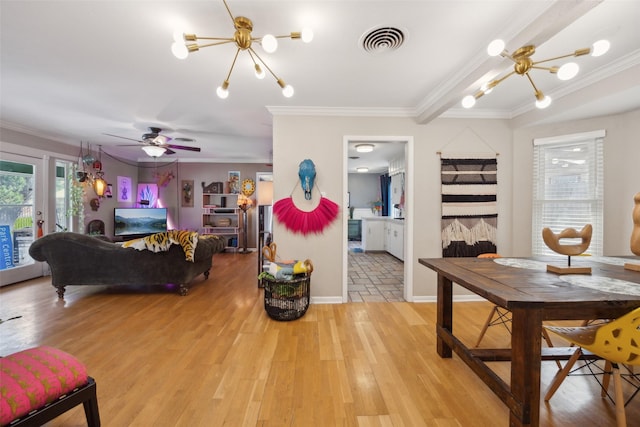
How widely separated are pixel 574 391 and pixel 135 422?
273 centimetres

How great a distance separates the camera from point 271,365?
2043mm

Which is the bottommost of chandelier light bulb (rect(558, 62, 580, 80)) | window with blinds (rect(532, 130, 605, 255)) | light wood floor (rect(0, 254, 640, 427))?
light wood floor (rect(0, 254, 640, 427))

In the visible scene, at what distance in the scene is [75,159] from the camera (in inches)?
204

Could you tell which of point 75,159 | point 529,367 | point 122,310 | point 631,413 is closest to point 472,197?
point 631,413

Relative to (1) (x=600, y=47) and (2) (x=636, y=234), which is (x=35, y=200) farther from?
(2) (x=636, y=234)

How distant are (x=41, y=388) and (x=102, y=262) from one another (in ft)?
8.91

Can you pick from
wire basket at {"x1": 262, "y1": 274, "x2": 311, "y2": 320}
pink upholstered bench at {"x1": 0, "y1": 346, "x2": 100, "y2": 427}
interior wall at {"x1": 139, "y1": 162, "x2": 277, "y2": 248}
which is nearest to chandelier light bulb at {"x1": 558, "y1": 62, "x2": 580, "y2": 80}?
wire basket at {"x1": 262, "y1": 274, "x2": 311, "y2": 320}

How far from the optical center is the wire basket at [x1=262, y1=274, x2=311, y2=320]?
2816mm

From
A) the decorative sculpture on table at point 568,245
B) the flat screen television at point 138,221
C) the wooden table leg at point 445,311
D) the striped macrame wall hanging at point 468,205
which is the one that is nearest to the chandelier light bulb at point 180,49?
the wooden table leg at point 445,311

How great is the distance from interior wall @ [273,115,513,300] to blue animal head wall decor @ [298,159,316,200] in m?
Result: 0.15

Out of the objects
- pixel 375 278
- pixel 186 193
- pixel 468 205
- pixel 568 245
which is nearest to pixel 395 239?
pixel 375 278

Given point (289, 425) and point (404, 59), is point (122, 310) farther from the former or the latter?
point (404, 59)

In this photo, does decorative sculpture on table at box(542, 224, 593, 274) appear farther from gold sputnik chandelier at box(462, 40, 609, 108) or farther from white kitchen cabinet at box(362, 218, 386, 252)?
white kitchen cabinet at box(362, 218, 386, 252)

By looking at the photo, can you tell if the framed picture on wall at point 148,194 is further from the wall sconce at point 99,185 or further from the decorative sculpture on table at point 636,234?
the decorative sculpture on table at point 636,234
